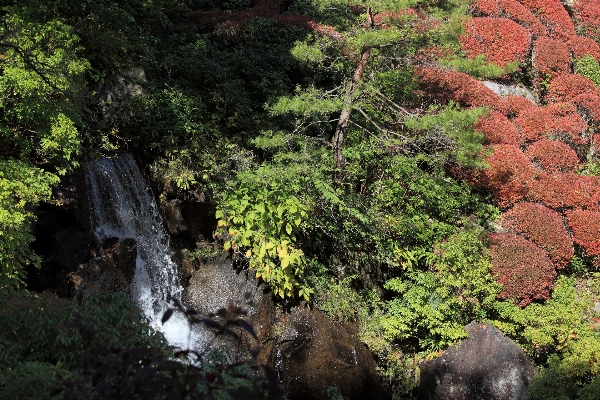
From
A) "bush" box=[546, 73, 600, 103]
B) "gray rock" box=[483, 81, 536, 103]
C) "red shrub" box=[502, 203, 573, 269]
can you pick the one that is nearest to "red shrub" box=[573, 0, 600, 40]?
"bush" box=[546, 73, 600, 103]

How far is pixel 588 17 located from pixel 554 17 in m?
2.26

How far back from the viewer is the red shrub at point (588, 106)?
15.3 m

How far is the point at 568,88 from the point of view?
16.1 meters

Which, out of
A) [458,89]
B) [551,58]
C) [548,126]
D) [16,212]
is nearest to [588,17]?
[551,58]

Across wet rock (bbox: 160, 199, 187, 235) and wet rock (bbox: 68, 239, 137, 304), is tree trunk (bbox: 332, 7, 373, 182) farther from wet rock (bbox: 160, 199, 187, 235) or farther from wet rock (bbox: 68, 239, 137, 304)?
wet rock (bbox: 68, 239, 137, 304)

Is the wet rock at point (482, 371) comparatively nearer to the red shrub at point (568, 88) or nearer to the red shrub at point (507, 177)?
the red shrub at point (507, 177)

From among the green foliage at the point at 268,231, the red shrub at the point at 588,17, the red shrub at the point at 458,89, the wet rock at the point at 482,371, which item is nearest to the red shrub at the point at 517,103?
the red shrub at the point at 458,89

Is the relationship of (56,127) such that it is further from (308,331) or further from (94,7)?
(308,331)

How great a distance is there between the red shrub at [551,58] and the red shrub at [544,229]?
7006mm

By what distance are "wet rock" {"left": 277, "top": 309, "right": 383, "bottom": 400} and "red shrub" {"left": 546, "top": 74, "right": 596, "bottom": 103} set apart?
10893 mm

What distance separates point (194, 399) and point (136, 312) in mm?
1722

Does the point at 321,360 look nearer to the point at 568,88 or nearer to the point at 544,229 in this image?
the point at 544,229

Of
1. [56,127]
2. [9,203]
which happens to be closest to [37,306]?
[9,203]

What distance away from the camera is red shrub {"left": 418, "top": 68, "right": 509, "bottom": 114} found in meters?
Result: 14.1
